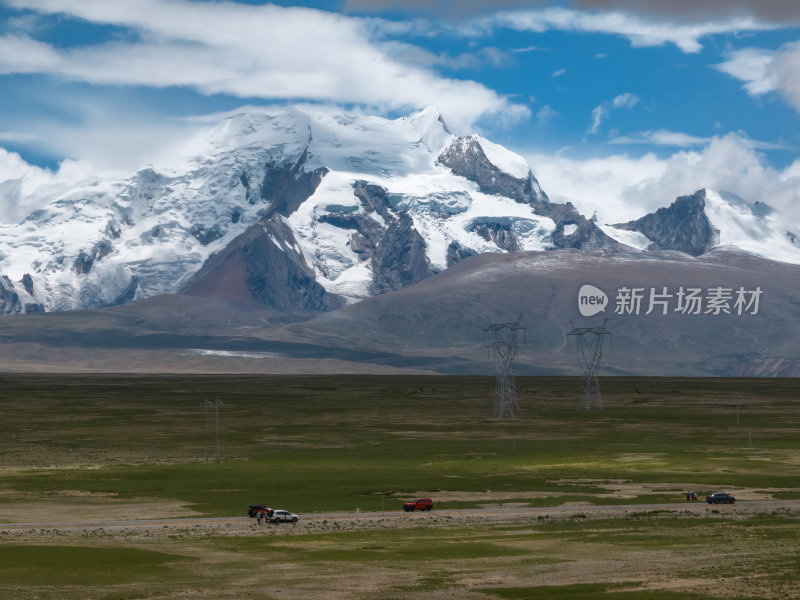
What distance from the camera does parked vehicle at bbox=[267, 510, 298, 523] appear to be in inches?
3890

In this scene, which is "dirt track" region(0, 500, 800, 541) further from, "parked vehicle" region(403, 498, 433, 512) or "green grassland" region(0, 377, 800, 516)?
"green grassland" region(0, 377, 800, 516)

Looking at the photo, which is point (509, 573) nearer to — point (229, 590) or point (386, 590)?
point (386, 590)

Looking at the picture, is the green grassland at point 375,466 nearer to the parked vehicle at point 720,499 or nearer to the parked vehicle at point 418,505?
the parked vehicle at point 418,505

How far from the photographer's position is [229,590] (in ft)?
234

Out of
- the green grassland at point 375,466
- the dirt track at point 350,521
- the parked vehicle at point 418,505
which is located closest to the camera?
the dirt track at point 350,521

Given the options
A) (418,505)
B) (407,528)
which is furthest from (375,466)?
(407,528)

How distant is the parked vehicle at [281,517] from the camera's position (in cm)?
9881

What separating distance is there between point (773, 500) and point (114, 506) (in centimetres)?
5688

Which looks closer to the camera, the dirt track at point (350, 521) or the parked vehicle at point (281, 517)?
the dirt track at point (350, 521)

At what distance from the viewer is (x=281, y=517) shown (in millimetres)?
98938

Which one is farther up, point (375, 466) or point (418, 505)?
point (418, 505)

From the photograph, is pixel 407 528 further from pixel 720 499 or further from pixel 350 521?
pixel 720 499

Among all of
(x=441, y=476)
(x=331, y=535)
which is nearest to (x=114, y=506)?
(x=331, y=535)

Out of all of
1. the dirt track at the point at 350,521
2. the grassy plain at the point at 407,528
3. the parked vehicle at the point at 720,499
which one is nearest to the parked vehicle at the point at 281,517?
the dirt track at the point at 350,521
